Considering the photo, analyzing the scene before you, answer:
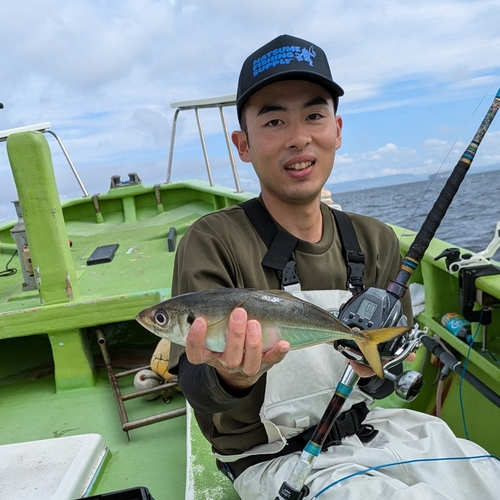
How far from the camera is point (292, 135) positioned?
75.5 inches

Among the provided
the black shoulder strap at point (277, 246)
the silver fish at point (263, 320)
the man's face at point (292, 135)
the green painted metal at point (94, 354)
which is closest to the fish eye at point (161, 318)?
the silver fish at point (263, 320)

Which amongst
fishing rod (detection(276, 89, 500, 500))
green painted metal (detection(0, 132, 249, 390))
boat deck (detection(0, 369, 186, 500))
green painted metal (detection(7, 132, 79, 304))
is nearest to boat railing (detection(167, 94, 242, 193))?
green painted metal (detection(0, 132, 249, 390))

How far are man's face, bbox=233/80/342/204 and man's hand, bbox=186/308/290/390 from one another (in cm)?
78

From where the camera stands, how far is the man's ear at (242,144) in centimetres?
213

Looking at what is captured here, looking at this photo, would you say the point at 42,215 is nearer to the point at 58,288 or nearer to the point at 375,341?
the point at 58,288

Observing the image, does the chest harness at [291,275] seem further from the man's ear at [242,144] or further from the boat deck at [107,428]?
the boat deck at [107,428]

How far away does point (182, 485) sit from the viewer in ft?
8.73

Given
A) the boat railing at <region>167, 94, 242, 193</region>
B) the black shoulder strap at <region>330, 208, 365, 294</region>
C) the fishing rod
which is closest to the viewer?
the fishing rod

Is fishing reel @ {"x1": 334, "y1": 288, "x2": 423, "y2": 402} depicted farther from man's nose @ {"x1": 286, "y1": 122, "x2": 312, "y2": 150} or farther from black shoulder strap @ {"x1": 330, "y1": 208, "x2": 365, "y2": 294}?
man's nose @ {"x1": 286, "y1": 122, "x2": 312, "y2": 150}

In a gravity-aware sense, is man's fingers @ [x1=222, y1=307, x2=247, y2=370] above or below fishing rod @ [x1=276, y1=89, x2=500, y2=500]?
above

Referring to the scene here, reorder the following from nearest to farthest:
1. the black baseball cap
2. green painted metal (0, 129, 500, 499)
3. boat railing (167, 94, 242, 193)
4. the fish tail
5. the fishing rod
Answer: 1. the fish tail
2. the fishing rod
3. the black baseball cap
4. green painted metal (0, 129, 500, 499)
5. boat railing (167, 94, 242, 193)

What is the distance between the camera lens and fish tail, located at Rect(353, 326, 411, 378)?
155cm

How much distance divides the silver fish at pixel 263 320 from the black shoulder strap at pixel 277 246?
0.40m

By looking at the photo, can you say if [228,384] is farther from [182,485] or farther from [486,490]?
[182,485]
